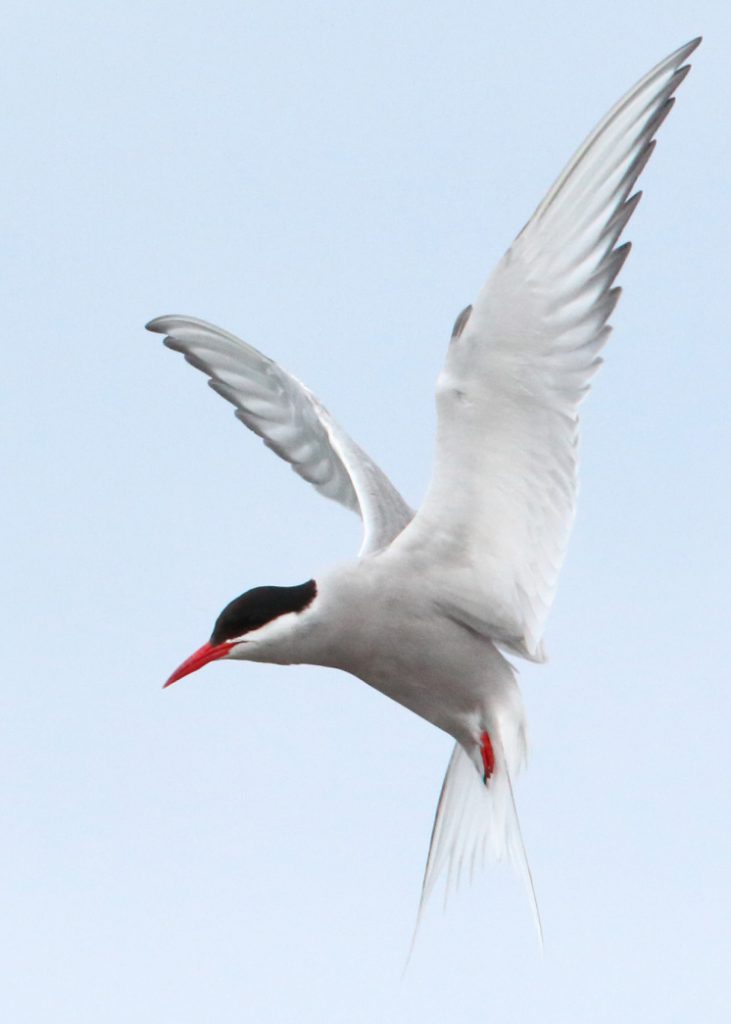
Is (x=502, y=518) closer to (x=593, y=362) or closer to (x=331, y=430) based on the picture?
(x=593, y=362)

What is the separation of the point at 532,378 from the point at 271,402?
2.32 meters

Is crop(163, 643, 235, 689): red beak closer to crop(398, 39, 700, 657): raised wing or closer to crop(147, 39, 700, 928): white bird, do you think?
crop(147, 39, 700, 928): white bird

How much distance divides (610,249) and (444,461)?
88cm

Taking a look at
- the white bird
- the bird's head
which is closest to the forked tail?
the white bird

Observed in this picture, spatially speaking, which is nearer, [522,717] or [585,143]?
[585,143]

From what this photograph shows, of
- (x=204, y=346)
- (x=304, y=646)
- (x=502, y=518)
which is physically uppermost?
(x=204, y=346)

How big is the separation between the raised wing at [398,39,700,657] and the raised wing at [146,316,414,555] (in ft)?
4.88

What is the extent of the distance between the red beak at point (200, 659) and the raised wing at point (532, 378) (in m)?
0.72

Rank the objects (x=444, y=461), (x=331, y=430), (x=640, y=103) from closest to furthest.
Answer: (x=640, y=103)
(x=444, y=461)
(x=331, y=430)

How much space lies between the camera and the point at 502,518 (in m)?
6.91

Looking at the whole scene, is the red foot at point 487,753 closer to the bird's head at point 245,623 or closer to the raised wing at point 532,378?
the raised wing at point 532,378

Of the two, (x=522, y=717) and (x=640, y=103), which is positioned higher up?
(x=640, y=103)

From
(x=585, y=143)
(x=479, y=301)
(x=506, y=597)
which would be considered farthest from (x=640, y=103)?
(x=506, y=597)

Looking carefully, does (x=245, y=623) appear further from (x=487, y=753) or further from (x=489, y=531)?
(x=487, y=753)
